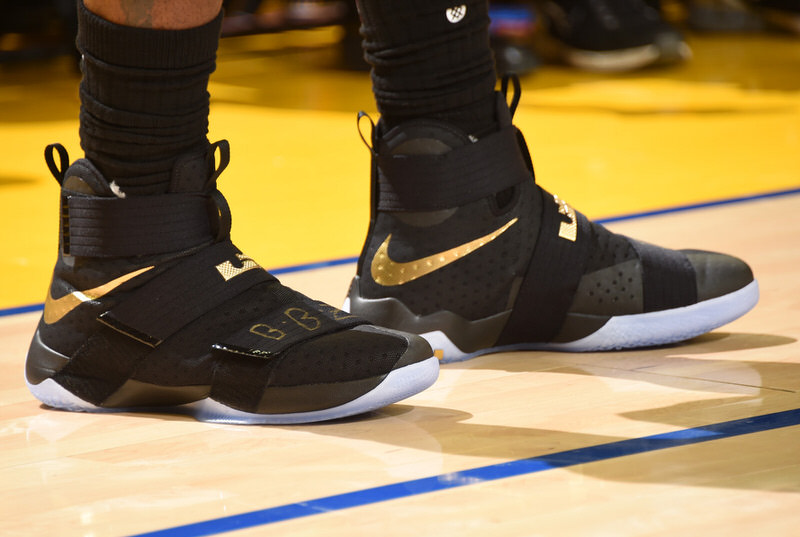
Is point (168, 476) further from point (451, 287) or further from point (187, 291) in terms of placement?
point (451, 287)

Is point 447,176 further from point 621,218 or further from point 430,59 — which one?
point 621,218

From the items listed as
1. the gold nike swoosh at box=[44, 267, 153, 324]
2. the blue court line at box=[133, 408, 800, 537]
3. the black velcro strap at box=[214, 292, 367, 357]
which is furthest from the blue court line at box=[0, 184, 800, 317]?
the blue court line at box=[133, 408, 800, 537]

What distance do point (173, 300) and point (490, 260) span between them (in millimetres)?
314

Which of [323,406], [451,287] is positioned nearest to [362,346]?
[323,406]

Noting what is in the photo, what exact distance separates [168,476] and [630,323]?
1.64 ft

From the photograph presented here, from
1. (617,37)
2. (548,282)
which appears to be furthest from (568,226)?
(617,37)

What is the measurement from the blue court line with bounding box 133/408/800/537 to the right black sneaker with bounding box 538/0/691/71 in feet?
10.6

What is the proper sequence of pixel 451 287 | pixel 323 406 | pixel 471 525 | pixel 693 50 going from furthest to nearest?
1. pixel 693 50
2. pixel 451 287
3. pixel 323 406
4. pixel 471 525

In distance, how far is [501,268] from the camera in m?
1.11

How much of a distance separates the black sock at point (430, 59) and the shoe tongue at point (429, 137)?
0.5 inches

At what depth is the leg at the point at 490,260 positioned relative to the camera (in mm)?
1092

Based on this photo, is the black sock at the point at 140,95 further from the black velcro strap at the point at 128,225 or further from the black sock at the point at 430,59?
the black sock at the point at 430,59

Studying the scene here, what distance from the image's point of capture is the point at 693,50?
4.59m

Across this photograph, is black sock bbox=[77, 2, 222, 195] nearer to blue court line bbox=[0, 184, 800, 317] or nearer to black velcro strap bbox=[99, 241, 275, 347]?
black velcro strap bbox=[99, 241, 275, 347]
